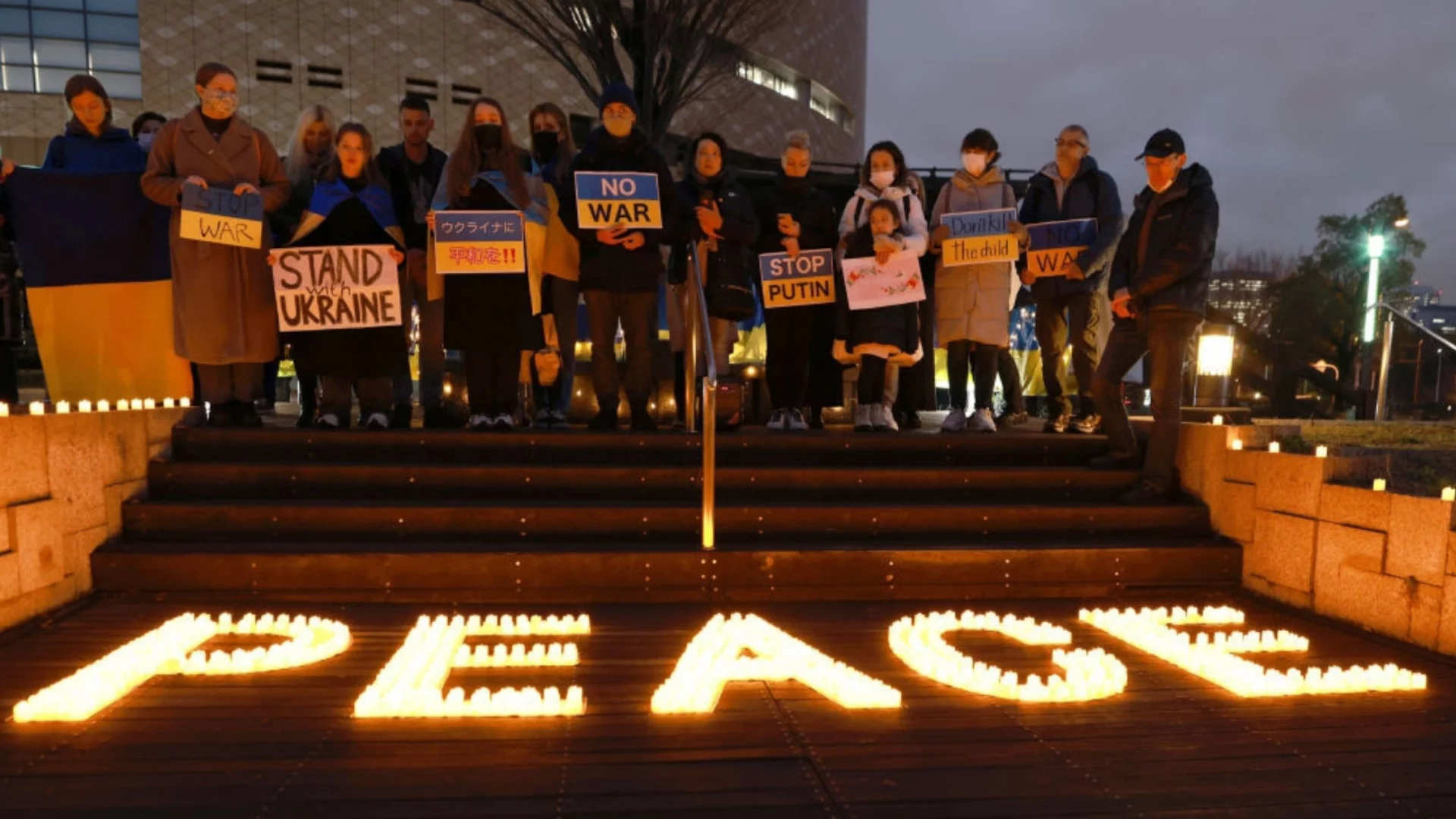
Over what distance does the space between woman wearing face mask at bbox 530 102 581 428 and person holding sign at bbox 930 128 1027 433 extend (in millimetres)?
2660

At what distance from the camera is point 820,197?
6.25 metres

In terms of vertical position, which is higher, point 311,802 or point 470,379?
point 470,379

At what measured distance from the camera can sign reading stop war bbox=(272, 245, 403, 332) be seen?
526 centimetres

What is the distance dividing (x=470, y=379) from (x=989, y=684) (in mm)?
3736

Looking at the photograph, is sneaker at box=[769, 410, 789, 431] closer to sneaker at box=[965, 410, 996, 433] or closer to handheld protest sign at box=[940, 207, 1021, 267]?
sneaker at box=[965, 410, 996, 433]

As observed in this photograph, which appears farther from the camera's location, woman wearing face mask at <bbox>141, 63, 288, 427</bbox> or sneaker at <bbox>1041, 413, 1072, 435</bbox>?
sneaker at <bbox>1041, 413, 1072, 435</bbox>

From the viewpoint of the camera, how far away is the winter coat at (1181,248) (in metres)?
4.66

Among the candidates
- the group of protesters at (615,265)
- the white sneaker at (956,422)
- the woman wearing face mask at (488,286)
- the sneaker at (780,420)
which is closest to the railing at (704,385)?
the group of protesters at (615,265)

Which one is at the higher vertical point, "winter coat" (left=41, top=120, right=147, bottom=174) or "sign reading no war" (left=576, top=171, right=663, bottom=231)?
"winter coat" (left=41, top=120, right=147, bottom=174)

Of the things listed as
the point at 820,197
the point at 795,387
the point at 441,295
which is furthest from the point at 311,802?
the point at 820,197

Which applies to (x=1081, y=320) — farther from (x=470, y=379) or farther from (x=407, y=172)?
(x=407, y=172)

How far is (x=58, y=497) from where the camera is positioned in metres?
4.03

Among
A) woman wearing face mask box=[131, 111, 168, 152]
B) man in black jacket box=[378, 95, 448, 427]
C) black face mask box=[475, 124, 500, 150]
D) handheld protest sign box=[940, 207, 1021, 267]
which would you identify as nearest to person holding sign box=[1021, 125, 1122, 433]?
handheld protest sign box=[940, 207, 1021, 267]

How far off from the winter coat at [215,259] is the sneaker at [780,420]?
3356 millimetres
